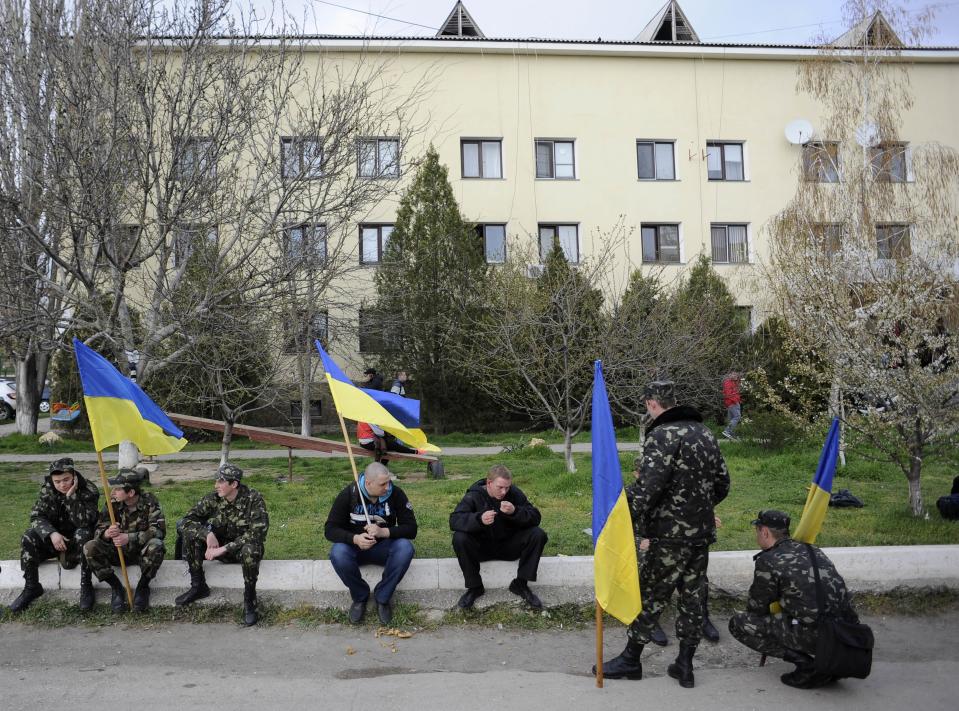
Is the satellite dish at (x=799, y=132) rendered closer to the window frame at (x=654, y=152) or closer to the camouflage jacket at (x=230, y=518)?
the window frame at (x=654, y=152)

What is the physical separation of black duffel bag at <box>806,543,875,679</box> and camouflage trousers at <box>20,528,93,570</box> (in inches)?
218

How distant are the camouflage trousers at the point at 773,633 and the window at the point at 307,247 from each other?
8.91 metres

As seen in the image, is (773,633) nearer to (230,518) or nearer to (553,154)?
(230,518)

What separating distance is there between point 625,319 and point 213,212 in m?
6.93

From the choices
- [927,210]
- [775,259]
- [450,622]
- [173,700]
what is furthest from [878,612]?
[927,210]

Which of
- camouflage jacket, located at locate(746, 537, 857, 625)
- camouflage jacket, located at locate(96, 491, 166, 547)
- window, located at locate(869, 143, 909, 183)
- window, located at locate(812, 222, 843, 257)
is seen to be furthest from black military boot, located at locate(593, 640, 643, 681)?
window, located at locate(869, 143, 909, 183)

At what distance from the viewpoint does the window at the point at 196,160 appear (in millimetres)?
12062

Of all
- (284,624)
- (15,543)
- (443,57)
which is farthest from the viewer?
(443,57)

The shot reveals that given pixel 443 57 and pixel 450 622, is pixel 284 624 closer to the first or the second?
pixel 450 622

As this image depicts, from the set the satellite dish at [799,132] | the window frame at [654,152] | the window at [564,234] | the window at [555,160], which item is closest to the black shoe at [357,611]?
the window at [564,234]

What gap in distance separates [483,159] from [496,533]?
1980cm

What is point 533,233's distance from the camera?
25.1 m

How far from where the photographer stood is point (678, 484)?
17.6 feet

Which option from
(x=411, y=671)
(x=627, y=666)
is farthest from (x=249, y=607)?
(x=627, y=666)
